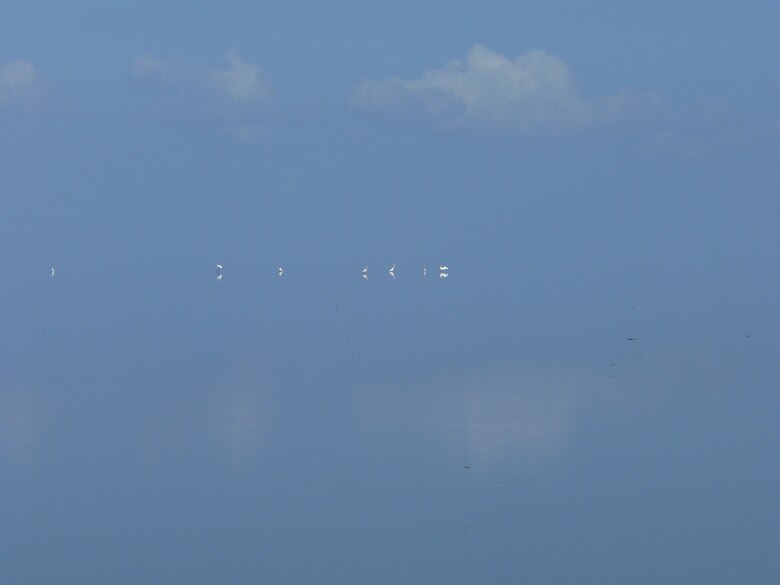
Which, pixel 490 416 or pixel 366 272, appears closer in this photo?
pixel 490 416

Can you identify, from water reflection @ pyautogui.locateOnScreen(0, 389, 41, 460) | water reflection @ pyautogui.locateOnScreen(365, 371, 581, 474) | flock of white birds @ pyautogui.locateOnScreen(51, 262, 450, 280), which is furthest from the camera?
flock of white birds @ pyautogui.locateOnScreen(51, 262, 450, 280)

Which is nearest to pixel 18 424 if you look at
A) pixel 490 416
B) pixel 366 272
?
pixel 490 416

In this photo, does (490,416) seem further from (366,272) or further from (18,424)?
(366,272)

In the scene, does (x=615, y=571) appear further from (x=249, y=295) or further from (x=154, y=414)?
(x=249, y=295)

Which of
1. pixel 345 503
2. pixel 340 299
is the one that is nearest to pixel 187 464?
pixel 345 503

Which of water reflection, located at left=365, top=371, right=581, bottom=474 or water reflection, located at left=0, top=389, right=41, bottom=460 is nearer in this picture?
water reflection, located at left=365, top=371, right=581, bottom=474

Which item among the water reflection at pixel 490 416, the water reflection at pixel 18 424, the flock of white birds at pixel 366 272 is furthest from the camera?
the flock of white birds at pixel 366 272

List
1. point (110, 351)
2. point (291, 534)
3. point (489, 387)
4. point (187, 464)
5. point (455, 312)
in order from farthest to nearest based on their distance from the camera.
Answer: point (455, 312), point (110, 351), point (489, 387), point (187, 464), point (291, 534)

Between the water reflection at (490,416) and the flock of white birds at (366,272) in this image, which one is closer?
the water reflection at (490,416)

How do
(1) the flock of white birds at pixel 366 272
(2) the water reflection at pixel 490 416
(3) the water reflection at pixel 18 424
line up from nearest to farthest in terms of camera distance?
(2) the water reflection at pixel 490 416
(3) the water reflection at pixel 18 424
(1) the flock of white birds at pixel 366 272

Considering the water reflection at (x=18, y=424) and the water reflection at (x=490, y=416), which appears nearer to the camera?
the water reflection at (x=490, y=416)

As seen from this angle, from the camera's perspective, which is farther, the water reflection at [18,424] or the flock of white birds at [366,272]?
the flock of white birds at [366,272]
